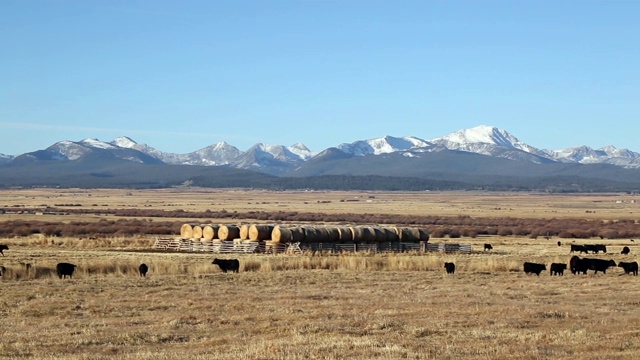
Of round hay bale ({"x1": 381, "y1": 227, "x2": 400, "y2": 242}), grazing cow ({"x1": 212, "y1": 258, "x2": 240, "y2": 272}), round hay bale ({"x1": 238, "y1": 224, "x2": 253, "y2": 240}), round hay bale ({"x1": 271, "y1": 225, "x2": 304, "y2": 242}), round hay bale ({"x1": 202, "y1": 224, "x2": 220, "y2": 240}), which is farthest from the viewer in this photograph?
round hay bale ({"x1": 381, "y1": 227, "x2": 400, "y2": 242})

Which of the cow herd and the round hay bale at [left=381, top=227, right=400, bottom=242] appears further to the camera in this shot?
the round hay bale at [left=381, top=227, right=400, bottom=242]

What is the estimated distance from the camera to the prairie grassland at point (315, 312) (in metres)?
18.8

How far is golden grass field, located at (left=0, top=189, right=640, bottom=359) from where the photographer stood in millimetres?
18781

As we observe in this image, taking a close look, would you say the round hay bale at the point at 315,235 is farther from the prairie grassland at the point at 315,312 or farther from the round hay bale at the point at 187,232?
the prairie grassland at the point at 315,312

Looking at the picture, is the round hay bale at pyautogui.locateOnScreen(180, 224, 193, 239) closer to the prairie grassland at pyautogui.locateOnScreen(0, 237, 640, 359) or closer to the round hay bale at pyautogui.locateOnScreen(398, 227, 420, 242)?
the round hay bale at pyautogui.locateOnScreen(398, 227, 420, 242)

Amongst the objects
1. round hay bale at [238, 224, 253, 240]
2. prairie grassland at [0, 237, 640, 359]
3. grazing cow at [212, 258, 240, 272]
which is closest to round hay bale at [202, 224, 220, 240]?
round hay bale at [238, 224, 253, 240]

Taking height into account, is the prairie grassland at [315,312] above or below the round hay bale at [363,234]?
below

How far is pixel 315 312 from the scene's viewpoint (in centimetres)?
2467

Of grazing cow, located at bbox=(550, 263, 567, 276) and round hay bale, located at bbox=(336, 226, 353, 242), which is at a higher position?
round hay bale, located at bbox=(336, 226, 353, 242)

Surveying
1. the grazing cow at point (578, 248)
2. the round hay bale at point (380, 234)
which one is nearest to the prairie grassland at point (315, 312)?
the round hay bale at point (380, 234)

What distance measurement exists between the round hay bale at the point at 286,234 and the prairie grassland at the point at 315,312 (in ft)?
34.5

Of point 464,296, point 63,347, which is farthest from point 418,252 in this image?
point 63,347

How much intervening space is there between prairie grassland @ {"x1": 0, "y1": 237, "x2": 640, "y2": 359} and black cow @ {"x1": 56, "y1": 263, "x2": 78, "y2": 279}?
1.78ft

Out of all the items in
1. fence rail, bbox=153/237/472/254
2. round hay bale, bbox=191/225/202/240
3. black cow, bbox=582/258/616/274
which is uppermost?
round hay bale, bbox=191/225/202/240
